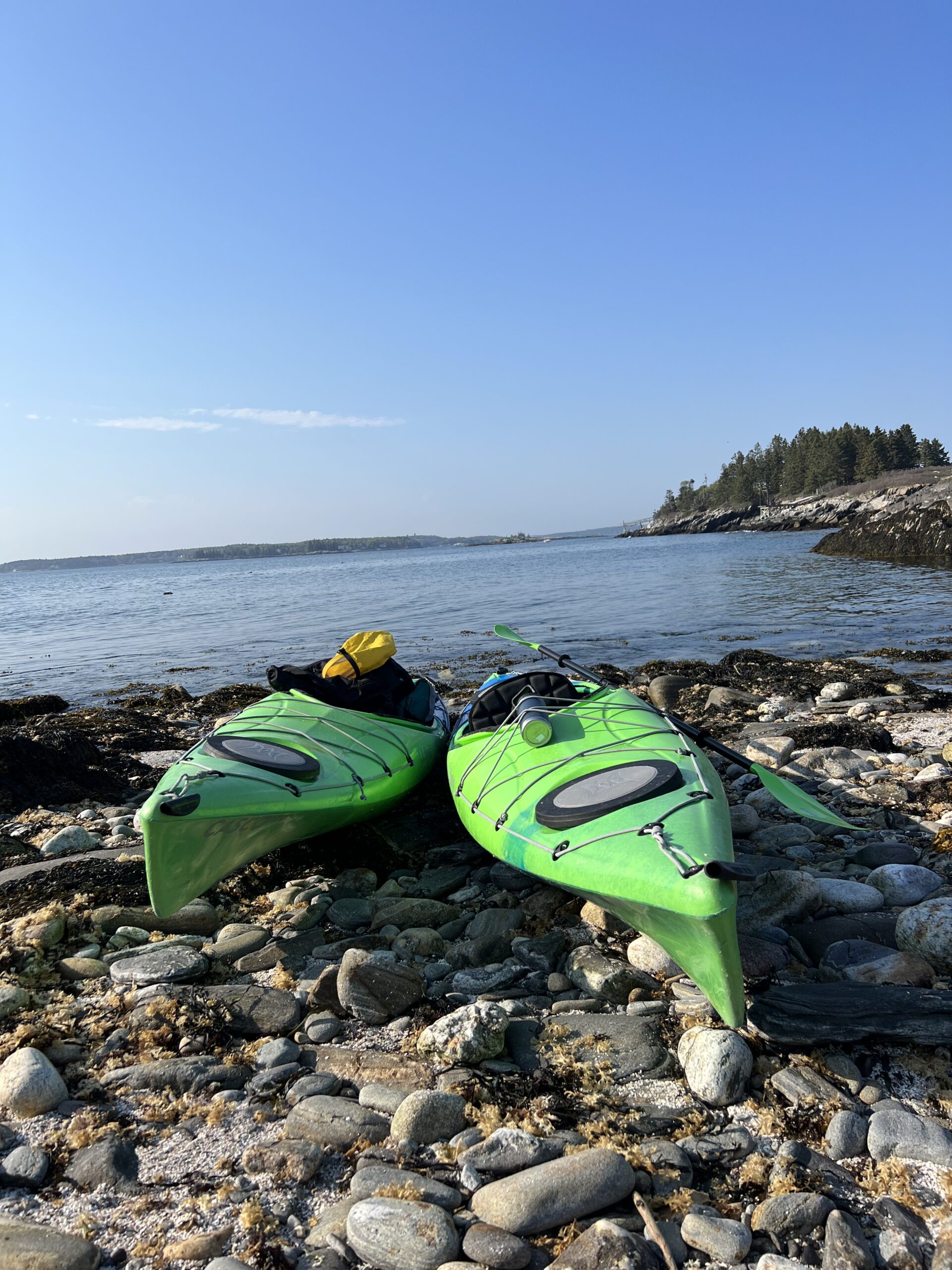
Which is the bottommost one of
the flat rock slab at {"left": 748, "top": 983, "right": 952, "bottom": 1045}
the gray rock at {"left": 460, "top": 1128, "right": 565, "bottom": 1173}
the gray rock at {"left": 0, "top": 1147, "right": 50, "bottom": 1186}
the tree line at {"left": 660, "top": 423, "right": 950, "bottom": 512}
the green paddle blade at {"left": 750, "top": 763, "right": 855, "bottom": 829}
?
the gray rock at {"left": 460, "top": 1128, "right": 565, "bottom": 1173}

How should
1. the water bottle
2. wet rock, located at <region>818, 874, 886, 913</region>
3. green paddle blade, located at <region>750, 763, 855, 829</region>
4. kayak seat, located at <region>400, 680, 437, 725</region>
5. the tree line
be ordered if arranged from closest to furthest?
wet rock, located at <region>818, 874, 886, 913</region> < green paddle blade, located at <region>750, 763, 855, 829</region> < the water bottle < kayak seat, located at <region>400, 680, 437, 725</region> < the tree line

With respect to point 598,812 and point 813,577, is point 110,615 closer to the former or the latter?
point 813,577

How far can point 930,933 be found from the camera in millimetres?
3760

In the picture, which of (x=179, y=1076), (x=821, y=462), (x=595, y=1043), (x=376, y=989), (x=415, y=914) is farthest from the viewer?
(x=821, y=462)

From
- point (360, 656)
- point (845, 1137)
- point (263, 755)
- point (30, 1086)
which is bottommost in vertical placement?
point (845, 1137)

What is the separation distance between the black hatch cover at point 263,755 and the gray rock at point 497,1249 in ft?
10.6

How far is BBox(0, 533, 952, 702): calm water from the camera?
1745cm

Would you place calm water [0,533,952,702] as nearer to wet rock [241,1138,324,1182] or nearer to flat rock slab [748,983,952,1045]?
flat rock slab [748,983,952,1045]

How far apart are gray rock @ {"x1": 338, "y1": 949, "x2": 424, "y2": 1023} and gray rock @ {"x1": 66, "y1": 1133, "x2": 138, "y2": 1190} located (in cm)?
111

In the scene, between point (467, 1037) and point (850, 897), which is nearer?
point (467, 1037)

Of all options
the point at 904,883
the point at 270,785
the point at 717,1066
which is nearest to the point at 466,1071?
the point at 717,1066

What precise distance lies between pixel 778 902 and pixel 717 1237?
2273 millimetres

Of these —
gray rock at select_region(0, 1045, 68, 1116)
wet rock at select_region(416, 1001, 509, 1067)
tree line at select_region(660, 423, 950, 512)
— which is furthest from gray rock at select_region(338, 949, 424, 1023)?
tree line at select_region(660, 423, 950, 512)

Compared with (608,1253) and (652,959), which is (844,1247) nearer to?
(608,1253)
